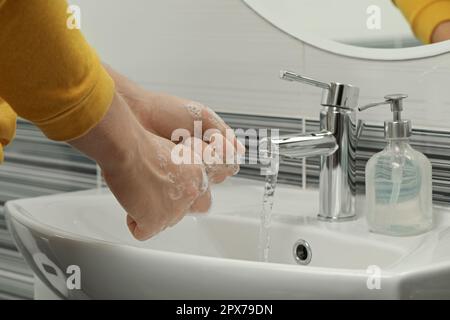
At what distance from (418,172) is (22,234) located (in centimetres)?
49

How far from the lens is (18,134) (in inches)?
62.1

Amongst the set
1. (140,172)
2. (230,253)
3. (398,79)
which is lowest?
(230,253)

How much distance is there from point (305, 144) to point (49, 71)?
16.2 inches

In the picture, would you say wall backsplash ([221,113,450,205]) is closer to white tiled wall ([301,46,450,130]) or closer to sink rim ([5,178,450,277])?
white tiled wall ([301,46,450,130])

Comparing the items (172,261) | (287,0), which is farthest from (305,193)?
(172,261)

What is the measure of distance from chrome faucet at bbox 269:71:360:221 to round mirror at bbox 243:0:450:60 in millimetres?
89

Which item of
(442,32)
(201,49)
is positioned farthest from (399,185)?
(201,49)

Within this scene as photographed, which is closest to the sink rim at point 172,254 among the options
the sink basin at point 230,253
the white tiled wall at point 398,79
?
the sink basin at point 230,253

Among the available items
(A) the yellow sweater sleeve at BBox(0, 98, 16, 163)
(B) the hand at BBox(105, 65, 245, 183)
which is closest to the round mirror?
(B) the hand at BBox(105, 65, 245, 183)

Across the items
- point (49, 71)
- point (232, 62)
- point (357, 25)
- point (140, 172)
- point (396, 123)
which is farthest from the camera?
point (232, 62)

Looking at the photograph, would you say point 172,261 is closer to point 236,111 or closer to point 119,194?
point 119,194

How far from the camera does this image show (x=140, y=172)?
2.80 feet

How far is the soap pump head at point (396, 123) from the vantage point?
1.01 metres

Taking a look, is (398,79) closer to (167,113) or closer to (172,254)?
(167,113)
